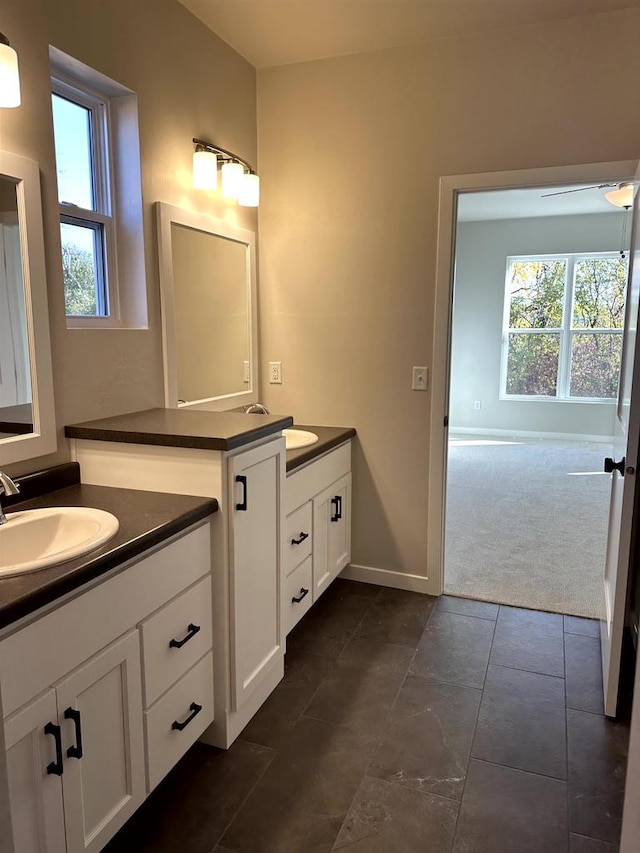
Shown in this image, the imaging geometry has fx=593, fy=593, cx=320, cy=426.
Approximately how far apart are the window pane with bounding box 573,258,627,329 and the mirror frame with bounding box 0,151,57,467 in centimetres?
660

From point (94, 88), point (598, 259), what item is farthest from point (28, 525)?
point (598, 259)

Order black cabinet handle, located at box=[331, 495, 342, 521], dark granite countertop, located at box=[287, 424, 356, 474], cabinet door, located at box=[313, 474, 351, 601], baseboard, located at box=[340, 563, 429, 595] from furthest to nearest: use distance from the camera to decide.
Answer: baseboard, located at box=[340, 563, 429, 595], black cabinet handle, located at box=[331, 495, 342, 521], cabinet door, located at box=[313, 474, 351, 601], dark granite countertop, located at box=[287, 424, 356, 474]

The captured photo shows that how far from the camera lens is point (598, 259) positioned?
6.83 m

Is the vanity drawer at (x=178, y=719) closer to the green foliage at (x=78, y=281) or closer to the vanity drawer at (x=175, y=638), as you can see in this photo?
the vanity drawer at (x=175, y=638)

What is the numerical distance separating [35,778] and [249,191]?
7.63 feet

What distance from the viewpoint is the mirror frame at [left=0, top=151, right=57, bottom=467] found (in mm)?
1646

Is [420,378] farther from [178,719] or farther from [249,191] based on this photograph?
[178,719]

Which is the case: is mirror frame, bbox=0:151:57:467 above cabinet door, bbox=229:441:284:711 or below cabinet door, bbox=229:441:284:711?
above

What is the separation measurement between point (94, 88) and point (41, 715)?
1.94 metres

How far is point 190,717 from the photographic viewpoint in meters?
1.65

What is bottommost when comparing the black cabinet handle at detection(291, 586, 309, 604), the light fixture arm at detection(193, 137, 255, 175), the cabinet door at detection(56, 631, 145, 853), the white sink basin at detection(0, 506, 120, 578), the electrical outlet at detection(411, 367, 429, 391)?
the black cabinet handle at detection(291, 586, 309, 604)

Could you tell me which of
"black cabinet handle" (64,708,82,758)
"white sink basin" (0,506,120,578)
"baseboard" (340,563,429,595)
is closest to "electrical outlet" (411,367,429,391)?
"baseboard" (340,563,429,595)

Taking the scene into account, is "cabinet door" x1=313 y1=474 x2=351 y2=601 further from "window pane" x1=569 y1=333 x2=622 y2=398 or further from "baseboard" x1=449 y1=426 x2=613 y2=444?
"window pane" x1=569 y1=333 x2=622 y2=398

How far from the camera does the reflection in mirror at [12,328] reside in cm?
163
